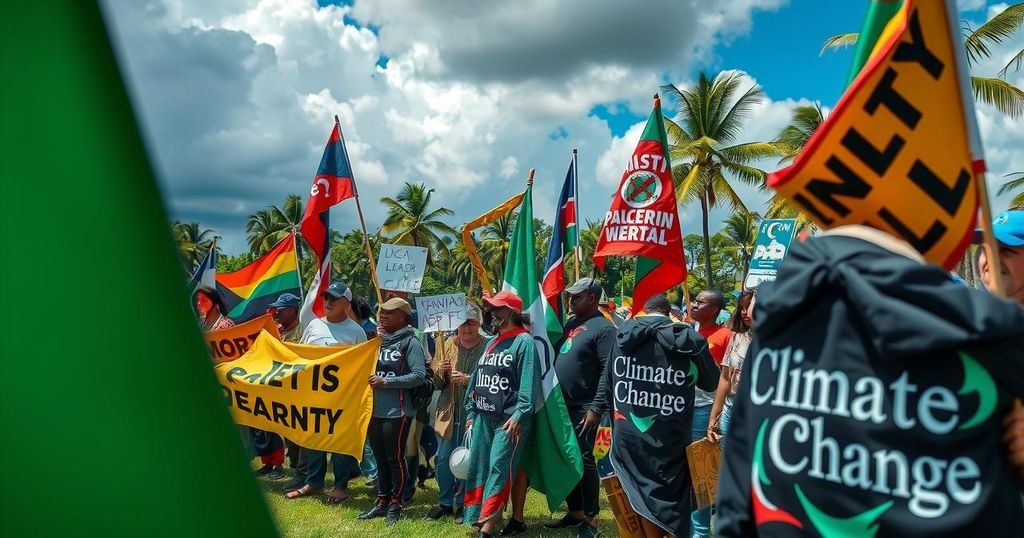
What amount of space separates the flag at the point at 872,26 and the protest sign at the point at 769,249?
245 inches

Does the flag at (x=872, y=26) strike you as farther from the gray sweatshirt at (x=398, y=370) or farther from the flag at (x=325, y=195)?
the flag at (x=325, y=195)

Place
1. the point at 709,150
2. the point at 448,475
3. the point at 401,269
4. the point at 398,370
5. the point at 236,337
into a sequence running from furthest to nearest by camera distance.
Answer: the point at 709,150, the point at 401,269, the point at 236,337, the point at 448,475, the point at 398,370

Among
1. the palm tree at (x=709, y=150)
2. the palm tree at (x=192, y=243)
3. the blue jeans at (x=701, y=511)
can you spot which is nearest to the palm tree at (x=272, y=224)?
the palm tree at (x=192, y=243)

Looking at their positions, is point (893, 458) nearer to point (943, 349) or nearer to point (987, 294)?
point (943, 349)

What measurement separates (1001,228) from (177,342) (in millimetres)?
2882

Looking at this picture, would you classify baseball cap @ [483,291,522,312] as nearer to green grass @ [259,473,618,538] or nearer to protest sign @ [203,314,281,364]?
green grass @ [259,473,618,538]

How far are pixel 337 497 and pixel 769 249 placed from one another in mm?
5744

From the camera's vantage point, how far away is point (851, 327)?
5.39 ft

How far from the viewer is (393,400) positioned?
6938mm

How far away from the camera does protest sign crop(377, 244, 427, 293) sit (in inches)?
367

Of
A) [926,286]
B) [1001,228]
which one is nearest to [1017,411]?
[926,286]

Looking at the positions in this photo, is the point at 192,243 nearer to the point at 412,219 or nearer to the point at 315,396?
the point at 412,219

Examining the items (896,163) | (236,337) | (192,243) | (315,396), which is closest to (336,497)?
(315,396)

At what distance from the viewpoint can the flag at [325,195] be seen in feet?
28.4
